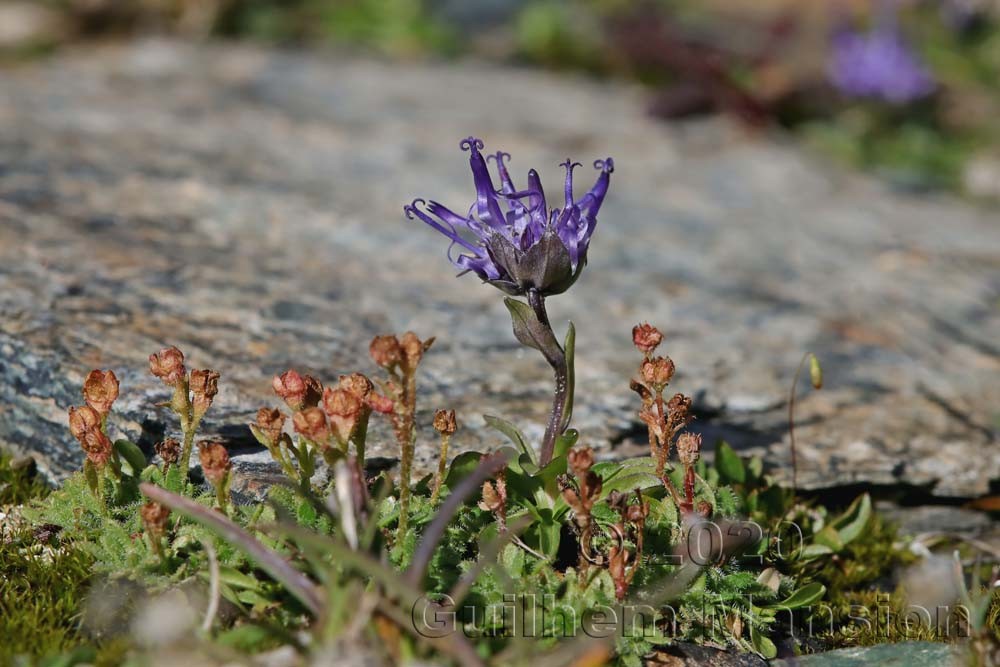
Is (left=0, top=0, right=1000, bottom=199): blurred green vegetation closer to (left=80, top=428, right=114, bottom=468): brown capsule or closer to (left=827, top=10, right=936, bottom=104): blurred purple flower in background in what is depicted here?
(left=827, top=10, right=936, bottom=104): blurred purple flower in background

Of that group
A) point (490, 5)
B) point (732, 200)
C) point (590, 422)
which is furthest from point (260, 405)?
point (490, 5)

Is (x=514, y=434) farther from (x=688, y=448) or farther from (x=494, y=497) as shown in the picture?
(x=688, y=448)

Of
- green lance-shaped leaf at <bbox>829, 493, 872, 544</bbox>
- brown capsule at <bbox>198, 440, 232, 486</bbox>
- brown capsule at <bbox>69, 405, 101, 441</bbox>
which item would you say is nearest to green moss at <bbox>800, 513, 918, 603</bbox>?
green lance-shaped leaf at <bbox>829, 493, 872, 544</bbox>

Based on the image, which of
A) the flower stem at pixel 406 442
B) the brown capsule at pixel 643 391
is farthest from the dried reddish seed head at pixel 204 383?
the brown capsule at pixel 643 391

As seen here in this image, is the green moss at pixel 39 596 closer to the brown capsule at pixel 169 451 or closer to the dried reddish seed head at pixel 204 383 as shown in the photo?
the brown capsule at pixel 169 451

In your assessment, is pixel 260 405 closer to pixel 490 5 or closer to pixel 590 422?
pixel 590 422

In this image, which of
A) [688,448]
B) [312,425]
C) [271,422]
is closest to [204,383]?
[271,422]
